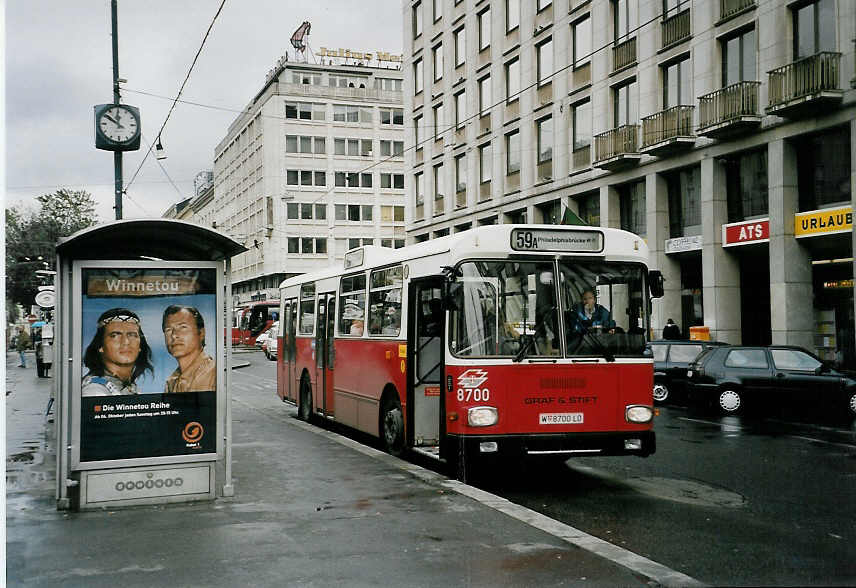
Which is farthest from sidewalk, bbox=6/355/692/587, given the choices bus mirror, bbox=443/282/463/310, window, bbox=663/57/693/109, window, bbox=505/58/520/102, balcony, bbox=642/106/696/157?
window, bbox=505/58/520/102

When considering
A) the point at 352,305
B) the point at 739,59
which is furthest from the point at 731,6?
the point at 352,305

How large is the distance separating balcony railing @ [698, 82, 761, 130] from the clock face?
1761cm

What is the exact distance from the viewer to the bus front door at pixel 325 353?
15344 millimetres

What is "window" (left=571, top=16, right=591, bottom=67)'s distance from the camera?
33.7 m

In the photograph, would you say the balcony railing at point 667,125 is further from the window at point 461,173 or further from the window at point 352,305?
the window at point 352,305

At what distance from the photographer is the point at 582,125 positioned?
3412 cm

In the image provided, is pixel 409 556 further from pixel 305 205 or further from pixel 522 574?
pixel 305 205

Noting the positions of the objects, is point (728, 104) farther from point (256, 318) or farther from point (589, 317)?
point (256, 318)

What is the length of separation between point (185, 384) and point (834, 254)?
21135 millimetres

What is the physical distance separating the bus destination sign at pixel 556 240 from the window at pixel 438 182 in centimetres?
3534

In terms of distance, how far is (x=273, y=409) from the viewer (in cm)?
2008

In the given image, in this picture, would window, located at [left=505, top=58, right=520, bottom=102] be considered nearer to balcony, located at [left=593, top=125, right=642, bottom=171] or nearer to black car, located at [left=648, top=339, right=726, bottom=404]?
balcony, located at [left=593, top=125, right=642, bottom=171]

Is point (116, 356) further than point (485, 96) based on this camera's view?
No

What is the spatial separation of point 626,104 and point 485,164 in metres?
10.0
